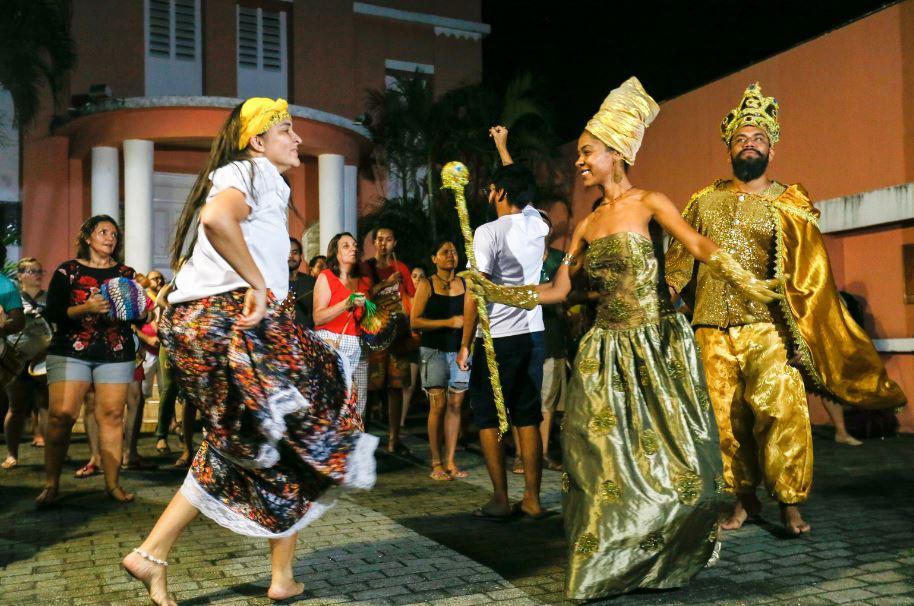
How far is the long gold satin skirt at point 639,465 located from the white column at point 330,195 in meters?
12.3

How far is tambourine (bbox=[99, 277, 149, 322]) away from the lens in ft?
20.0

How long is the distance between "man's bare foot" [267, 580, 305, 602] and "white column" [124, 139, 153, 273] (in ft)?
37.1

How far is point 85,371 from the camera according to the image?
241 inches

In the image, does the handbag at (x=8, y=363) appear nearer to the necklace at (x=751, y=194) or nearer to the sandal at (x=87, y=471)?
the sandal at (x=87, y=471)

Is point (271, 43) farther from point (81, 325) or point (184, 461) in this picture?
point (81, 325)

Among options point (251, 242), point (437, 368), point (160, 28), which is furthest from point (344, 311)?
point (160, 28)

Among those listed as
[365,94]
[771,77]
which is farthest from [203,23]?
[771,77]

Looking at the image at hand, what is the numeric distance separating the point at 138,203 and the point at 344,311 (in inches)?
355

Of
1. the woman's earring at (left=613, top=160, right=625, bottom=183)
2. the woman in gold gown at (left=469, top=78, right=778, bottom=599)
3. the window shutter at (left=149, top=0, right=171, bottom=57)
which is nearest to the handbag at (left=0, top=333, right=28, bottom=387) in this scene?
the woman in gold gown at (left=469, top=78, right=778, bottom=599)

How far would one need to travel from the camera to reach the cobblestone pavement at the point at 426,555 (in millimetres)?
3846

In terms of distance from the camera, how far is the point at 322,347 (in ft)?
12.3

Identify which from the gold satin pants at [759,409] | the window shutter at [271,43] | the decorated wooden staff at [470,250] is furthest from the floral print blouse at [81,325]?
the window shutter at [271,43]

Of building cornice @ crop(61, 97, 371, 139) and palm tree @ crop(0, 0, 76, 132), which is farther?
building cornice @ crop(61, 97, 371, 139)

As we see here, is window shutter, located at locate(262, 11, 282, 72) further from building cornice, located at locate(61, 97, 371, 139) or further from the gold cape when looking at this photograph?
the gold cape
